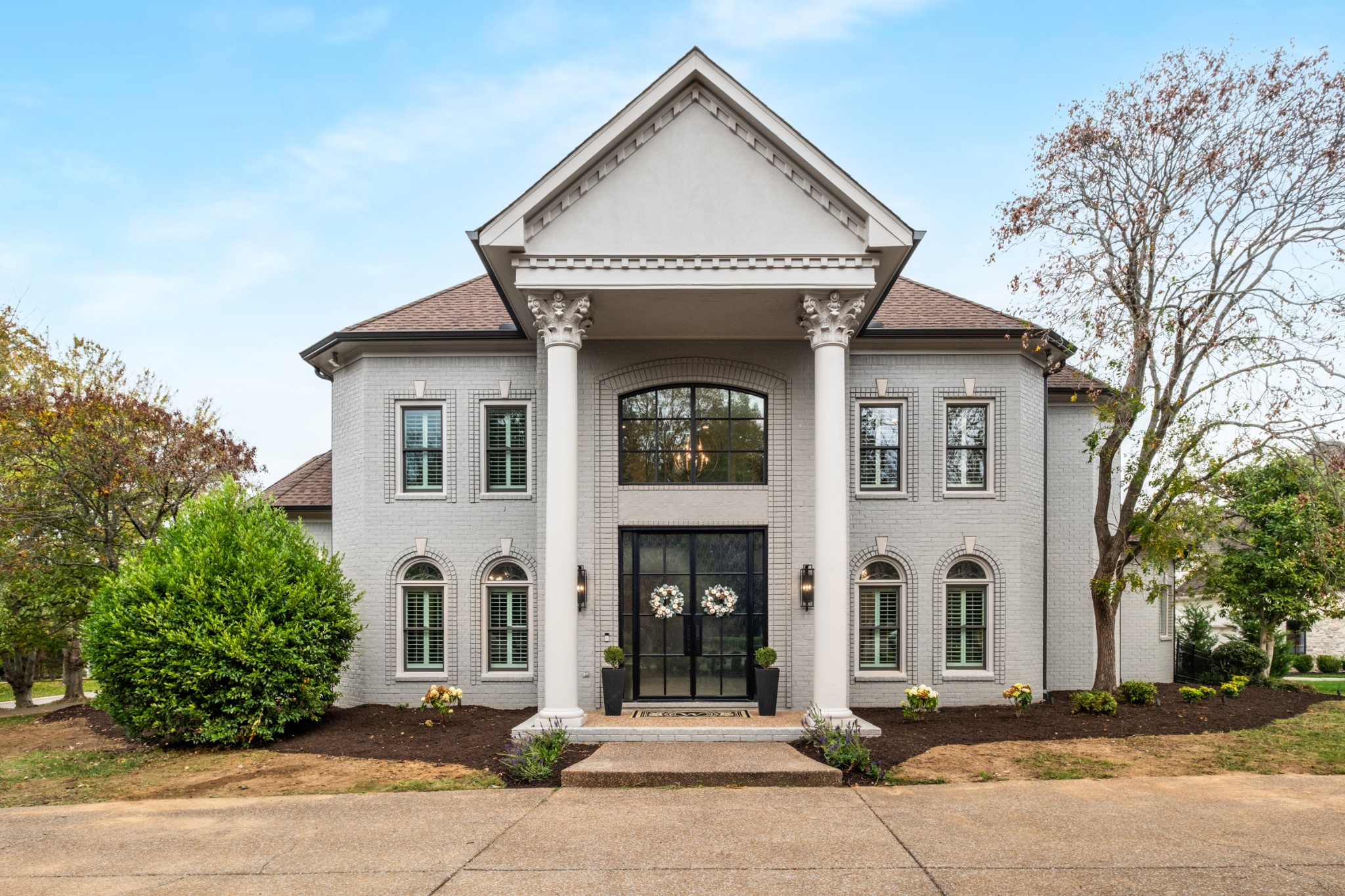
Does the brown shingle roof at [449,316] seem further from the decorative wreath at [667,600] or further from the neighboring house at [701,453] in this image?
the decorative wreath at [667,600]

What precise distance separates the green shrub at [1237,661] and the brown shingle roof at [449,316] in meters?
15.7

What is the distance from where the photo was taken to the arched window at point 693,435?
44.9ft

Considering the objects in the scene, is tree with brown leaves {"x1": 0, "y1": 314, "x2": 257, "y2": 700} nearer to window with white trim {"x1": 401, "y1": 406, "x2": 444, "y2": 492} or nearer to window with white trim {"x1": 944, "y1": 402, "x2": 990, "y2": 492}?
window with white trim {"x1": 401, "y1": 406, "x2": 444, "y2": 492}

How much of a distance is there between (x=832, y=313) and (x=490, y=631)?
305 inches

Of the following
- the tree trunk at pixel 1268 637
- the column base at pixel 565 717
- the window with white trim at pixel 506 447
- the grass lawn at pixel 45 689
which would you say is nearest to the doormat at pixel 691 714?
the column base at pixel 565 717

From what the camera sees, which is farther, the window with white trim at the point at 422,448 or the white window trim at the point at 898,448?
the window with white trim at the point at 422,448

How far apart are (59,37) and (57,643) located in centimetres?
1370

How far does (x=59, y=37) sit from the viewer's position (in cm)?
1373

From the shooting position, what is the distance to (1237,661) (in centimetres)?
1788

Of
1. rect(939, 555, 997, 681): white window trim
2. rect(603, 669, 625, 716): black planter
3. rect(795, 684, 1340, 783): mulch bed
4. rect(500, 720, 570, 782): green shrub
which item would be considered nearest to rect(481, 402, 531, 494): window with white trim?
rect(603, 669, 625, 716): black planter

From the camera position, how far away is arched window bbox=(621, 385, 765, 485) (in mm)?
13695

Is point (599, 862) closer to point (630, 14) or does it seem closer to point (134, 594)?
point (134, 594)

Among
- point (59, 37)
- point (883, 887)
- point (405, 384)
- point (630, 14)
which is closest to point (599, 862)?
point (883, 887)

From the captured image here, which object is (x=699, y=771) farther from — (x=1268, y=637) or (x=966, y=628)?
(x=1268, y=637)
